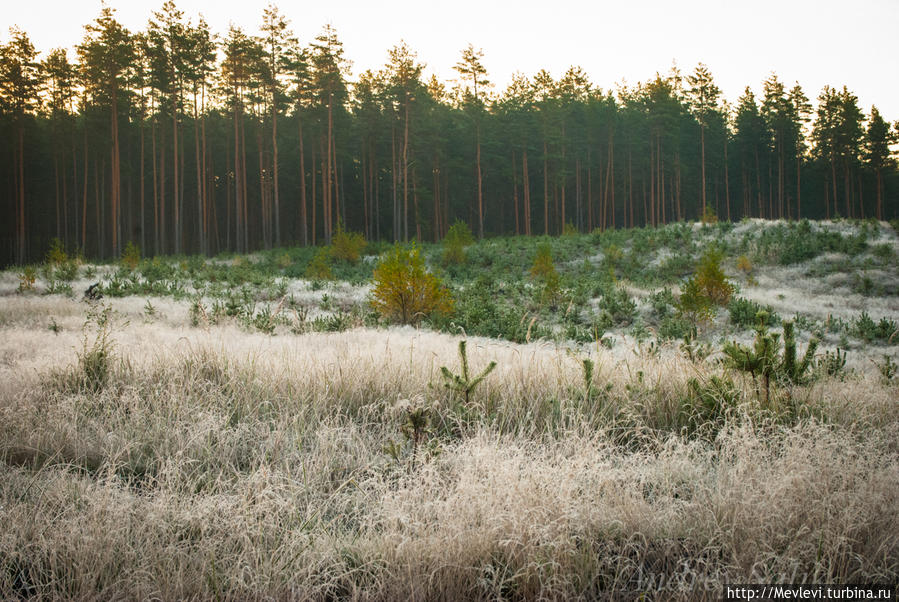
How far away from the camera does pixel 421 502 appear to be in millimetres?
2461

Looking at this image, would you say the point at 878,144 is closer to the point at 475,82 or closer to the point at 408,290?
the point at 475,82

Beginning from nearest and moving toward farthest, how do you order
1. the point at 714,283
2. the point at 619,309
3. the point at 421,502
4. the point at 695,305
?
the point at 421,502 < the point at 695,305 < the point at 619,309 < the point at 714,283

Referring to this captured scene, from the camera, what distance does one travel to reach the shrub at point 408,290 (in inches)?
390

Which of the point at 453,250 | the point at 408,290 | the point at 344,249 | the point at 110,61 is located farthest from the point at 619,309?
the point at 110,61

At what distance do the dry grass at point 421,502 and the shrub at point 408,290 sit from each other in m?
5.94

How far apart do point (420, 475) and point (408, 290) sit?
7.54 meters

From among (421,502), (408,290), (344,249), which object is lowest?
(421,502)

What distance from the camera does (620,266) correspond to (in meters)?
20.8

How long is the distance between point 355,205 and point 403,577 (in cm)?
4631

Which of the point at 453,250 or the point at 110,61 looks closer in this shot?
the point at 453,250

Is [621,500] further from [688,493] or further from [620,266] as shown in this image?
[620,266]

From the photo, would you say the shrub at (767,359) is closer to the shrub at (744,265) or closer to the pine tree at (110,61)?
the shrub at (744,265)

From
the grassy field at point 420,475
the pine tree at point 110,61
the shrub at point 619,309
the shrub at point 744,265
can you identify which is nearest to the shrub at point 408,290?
the grassy field at point 420,475

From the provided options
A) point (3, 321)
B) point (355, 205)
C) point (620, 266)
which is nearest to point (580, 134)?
point (355, 205)
